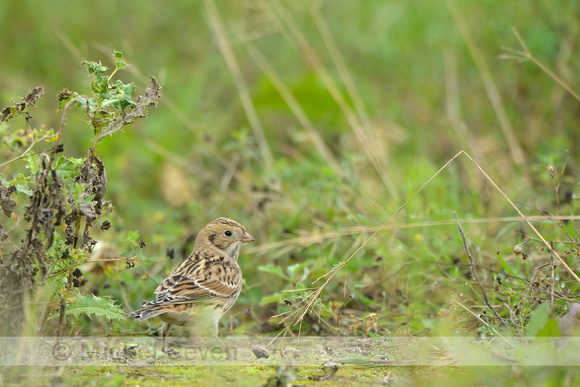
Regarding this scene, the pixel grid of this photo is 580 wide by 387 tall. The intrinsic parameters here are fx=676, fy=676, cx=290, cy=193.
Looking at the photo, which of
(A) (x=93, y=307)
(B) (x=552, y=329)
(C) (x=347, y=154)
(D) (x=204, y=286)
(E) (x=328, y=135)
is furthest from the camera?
(E) (x=328, y=135)

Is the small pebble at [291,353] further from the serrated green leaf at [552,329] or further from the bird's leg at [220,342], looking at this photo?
the serrated green leaf at [552,329]

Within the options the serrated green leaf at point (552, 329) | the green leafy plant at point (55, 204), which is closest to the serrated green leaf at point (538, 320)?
the serrated green leaf at point (552, 329)

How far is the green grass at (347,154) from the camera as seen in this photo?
172 inches

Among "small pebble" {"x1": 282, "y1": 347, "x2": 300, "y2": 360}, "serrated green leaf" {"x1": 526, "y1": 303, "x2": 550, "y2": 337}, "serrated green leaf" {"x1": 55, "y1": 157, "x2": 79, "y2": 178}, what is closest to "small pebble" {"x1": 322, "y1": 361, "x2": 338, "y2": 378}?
"small pebble" {"x1": 282, "y1": 347, "x2": 300, "y2": 360}

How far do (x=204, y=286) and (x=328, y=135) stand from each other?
418cm

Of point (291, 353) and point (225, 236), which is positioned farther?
point (225, 236)

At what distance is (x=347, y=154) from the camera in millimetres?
5785

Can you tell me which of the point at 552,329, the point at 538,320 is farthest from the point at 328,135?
the point at 552,329

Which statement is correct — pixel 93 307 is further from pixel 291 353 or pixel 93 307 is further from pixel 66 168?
pixel 291 353

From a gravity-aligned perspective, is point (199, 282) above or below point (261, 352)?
above

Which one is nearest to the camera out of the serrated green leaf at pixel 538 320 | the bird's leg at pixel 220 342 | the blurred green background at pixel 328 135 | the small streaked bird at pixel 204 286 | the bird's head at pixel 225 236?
the serrated green leaf at pixel 538 320

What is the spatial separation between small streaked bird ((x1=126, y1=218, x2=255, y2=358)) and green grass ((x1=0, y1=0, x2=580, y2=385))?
0.74 ft

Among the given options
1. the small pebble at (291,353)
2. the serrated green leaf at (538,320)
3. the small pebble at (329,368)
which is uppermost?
the small pebble at (291,353)

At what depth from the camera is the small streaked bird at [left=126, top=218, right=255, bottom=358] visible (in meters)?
4.03
